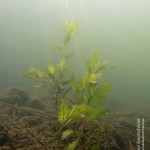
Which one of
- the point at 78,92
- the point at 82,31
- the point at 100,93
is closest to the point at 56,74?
the point at 78,92

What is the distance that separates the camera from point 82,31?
48750mm

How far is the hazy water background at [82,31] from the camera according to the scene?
3816cm

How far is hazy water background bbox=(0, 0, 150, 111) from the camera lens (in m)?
38.2

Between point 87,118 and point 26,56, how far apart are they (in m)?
40.8

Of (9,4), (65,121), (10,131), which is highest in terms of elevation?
(9,4)

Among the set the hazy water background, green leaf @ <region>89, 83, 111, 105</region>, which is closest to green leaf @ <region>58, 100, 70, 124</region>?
green leaf @ <region>89, 83, 111, 105</region>

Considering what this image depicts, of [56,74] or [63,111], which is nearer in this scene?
[63,111]

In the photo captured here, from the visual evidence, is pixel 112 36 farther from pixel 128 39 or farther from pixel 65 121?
pixel 65 121

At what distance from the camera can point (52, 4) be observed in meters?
36.6

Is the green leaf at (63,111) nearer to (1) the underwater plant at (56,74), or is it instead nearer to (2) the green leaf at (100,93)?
(2) the green leaf at (100,93)

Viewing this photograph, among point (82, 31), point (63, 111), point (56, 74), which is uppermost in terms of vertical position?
point (82, 31)

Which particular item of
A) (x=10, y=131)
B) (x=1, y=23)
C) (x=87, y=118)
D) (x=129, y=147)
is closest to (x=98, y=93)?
(x=87, y=118)

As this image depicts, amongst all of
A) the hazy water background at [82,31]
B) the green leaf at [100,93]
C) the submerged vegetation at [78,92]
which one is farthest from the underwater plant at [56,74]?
the hazy water background at [82,31]

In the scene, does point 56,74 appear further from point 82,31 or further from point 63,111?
point 82,31
